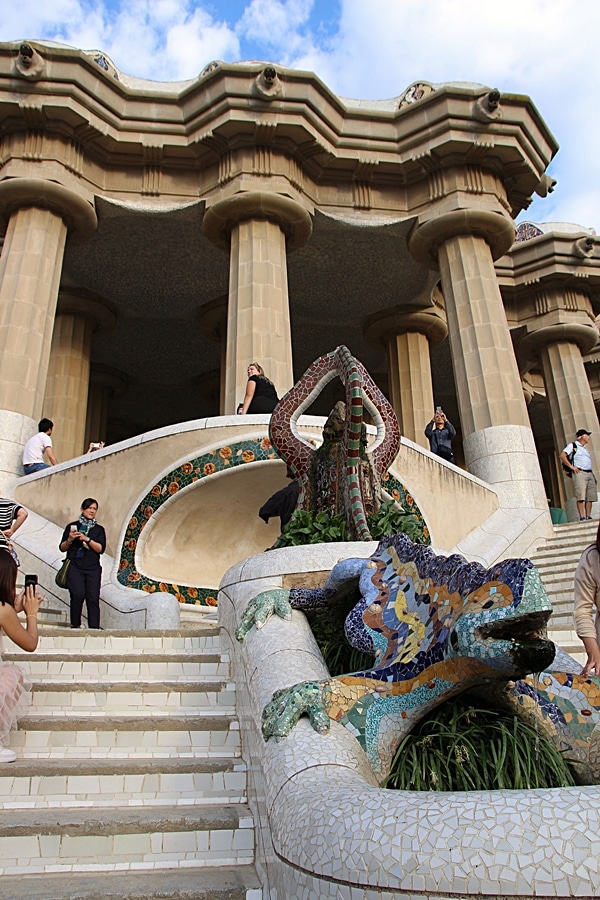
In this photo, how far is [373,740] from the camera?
288 centimetres

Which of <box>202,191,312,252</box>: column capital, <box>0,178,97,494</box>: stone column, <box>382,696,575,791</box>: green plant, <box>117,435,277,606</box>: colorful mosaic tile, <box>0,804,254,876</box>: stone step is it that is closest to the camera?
<box>382,696,575,791</box>: green plant

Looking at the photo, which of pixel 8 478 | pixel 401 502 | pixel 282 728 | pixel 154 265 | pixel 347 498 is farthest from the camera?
pixel 154 265

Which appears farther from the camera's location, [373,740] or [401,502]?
[401,502]

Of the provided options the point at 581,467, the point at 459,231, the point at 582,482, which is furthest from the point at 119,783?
the point at 459,231

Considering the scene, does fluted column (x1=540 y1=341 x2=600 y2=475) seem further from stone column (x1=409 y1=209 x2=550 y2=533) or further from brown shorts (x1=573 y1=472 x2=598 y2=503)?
brown shorts (x1=573 y1=472 x2=598 y2=503)

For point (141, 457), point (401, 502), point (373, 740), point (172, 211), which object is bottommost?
point (373, 740)

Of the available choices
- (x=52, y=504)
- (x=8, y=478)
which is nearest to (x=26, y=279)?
(x=8, y=478)

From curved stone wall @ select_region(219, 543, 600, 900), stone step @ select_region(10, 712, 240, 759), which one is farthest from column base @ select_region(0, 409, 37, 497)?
curved stone wall @ select_region(219, 543, 600, 900)

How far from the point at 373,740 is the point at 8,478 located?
9689 millimetres

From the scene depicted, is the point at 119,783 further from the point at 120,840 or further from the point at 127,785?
the point at 120,840

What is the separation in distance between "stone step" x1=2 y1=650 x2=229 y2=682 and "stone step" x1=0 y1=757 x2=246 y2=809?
103 cm

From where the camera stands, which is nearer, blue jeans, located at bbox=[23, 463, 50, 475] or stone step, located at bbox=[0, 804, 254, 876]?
stone step, located at bbox=[0, 804, 254, 876]

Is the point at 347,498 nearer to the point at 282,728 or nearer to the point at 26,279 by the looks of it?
the point at 282,728

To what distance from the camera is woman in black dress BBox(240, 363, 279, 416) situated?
10.0 m
